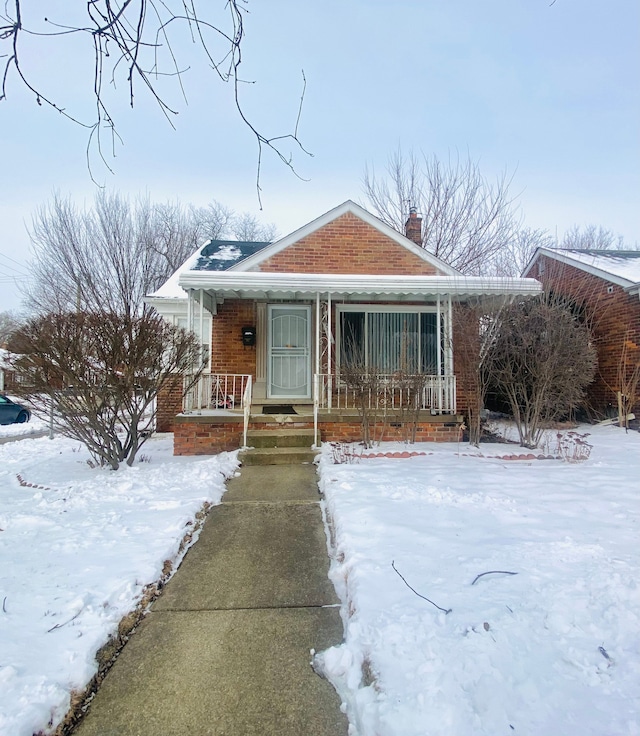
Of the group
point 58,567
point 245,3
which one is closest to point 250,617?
point 58,567

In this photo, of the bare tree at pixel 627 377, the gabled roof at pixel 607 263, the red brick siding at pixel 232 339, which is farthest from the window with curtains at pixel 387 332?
the gabled roof at pixel 607 263

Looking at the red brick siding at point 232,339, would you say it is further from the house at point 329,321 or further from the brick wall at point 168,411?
the brick wall at point 168,411

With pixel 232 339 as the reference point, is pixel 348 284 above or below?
above

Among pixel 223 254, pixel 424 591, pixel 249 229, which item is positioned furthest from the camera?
pixel 249 229

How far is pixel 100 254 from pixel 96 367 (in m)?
15.6

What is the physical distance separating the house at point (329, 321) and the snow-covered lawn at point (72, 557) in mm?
2493

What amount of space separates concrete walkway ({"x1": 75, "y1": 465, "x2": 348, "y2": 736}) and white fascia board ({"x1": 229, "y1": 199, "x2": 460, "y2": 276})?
7193 millimetres

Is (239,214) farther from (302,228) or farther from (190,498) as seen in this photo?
(190,498)

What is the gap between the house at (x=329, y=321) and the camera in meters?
7.84

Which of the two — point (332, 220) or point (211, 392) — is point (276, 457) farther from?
point (332, 220)

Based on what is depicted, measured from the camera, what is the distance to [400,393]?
7375mm

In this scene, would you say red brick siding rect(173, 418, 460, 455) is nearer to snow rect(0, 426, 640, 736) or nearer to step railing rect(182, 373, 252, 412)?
step railing rect(182, 373, 252, 412)

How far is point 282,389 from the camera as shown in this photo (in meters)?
9.55

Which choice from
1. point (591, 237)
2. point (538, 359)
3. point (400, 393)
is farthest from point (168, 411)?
point (591, 237)
